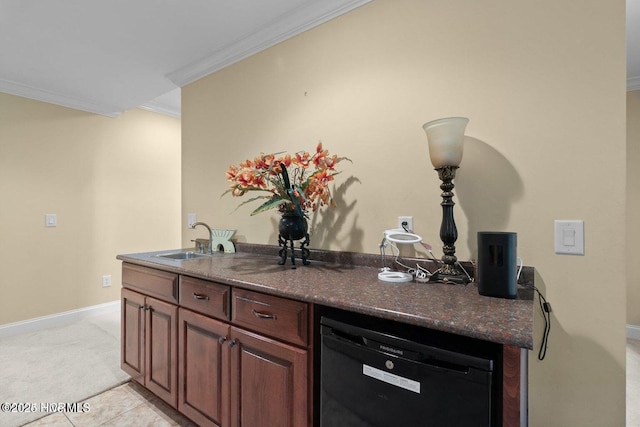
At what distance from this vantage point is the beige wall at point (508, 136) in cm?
111

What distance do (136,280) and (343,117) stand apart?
64.4 inches

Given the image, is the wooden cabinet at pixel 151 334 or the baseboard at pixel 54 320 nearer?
the wooden cabinet at pixel 151 334

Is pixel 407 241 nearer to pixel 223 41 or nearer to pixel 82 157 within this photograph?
pixel 223 41

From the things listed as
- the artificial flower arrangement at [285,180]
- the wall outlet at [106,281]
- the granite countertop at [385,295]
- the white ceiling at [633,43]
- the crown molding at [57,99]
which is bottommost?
A: the wall outlet at [106,281]

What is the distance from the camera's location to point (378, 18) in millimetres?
1632

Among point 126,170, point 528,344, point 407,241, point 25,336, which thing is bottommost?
point 25,336

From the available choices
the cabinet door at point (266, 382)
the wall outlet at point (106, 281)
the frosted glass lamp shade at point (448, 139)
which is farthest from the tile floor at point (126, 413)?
the wall outlet at point (106, 281)

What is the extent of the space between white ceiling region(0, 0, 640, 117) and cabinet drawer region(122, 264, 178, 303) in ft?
5.19

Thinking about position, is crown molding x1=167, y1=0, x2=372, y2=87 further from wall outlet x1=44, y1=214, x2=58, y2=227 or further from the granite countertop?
wall outlet x1=44, y1=214, x2=58, y2=227

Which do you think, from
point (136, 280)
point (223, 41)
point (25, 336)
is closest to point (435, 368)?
point (136, 280)

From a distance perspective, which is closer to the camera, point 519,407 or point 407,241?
point 519,407

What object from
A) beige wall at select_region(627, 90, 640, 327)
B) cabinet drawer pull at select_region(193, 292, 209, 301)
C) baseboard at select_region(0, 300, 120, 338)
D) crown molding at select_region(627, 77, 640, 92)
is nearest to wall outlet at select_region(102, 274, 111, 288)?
baseboard at select_region(0, 300, 120, 338)

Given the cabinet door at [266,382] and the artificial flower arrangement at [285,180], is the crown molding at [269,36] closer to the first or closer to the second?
the artificial flower arrangement at [285,180]

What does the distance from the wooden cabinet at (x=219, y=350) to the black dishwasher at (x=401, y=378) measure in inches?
5.4
